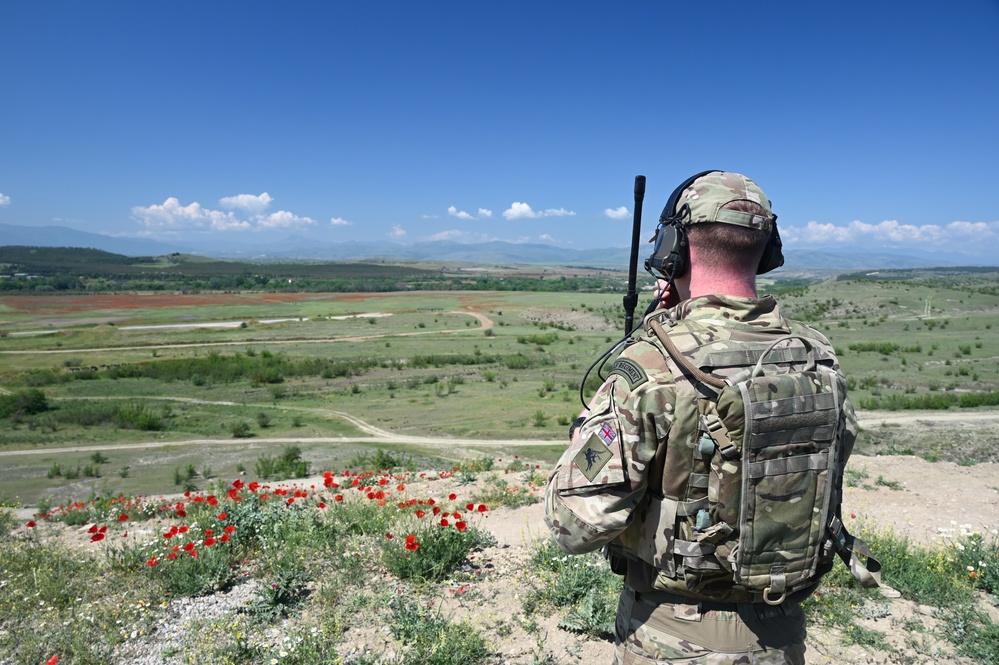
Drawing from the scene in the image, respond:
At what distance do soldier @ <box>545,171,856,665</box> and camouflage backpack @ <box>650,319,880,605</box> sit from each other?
1cm

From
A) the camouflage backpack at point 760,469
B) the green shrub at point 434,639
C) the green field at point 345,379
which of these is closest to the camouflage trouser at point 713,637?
the camouflage backpack at point 760,469

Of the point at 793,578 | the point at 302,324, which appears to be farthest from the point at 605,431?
the point at 302,324

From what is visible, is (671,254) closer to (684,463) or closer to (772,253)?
(772,253)

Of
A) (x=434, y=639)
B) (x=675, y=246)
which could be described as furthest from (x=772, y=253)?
(x=434, y=639)

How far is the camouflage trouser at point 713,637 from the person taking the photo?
7.54 ft

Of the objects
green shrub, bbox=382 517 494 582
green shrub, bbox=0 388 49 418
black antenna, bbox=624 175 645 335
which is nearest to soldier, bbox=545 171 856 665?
black antenna, bbox=624 175 645 335

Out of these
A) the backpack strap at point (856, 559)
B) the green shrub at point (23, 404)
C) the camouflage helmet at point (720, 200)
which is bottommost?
the green shrub at point (23, 404)

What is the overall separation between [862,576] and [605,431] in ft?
4.83

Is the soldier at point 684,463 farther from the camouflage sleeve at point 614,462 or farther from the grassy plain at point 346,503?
the grassy plain at point 346,503

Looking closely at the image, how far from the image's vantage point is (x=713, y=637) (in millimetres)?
2312

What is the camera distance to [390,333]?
51.8 m

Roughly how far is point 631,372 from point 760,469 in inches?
24.8

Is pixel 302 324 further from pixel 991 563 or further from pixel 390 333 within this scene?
pixel 991 563

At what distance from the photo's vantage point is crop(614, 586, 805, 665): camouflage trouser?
2299 mm
